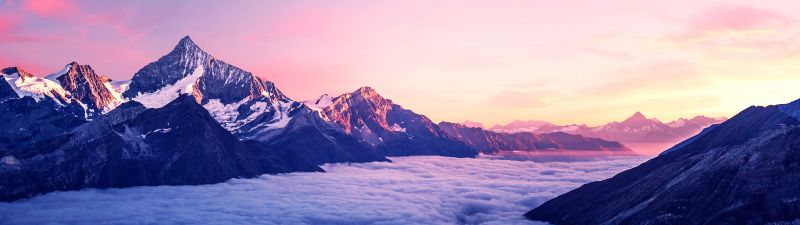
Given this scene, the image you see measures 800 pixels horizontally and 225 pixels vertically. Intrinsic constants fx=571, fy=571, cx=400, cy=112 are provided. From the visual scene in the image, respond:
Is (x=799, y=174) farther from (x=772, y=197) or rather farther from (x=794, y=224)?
(x=794, y=224)

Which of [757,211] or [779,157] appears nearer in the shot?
[757,211]

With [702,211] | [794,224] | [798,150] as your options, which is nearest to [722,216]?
[702,211]

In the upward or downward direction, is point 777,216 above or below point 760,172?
below

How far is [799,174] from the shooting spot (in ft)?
609

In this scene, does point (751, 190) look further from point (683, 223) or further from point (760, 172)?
point (683, 223)

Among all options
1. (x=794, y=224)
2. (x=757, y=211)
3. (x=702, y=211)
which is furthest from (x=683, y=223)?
(x=794, y=224)

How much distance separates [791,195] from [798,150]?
27838 mm

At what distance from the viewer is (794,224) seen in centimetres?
16875

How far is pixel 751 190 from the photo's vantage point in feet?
626

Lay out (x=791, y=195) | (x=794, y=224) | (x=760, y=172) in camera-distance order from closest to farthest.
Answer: (x=794, y=224) < (x=791, y=195) < (x=760, y=172)

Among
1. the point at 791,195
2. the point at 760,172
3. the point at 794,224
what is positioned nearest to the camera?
the point at 794,224

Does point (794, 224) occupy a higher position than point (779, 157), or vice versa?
point (779, 157)

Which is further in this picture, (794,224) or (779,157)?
(779,157)

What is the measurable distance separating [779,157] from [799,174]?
13423 millimetres
